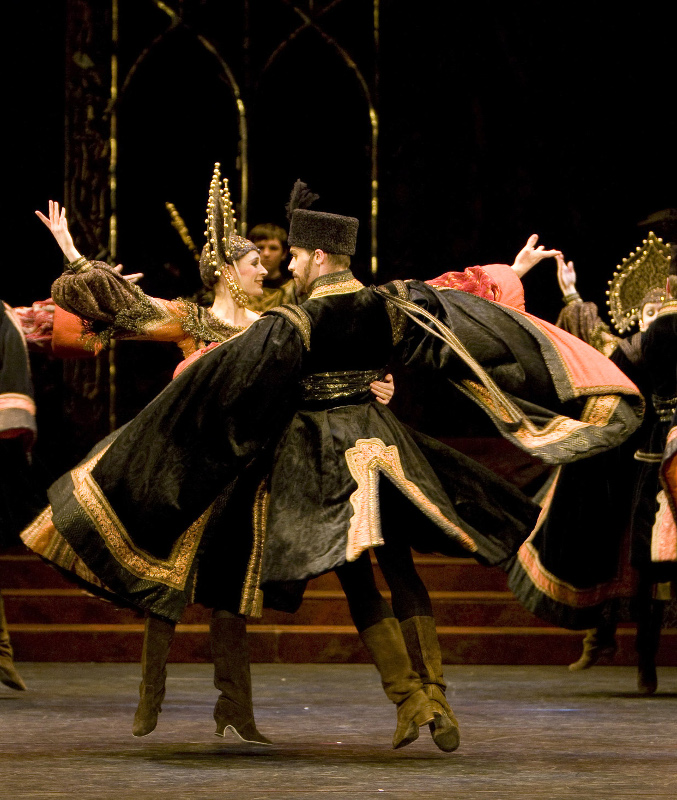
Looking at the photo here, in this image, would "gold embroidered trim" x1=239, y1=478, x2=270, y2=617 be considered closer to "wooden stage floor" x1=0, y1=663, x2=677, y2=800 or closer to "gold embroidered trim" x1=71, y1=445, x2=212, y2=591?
"gold embroidered trim" x1=71, y1=445, x2=212, y2=591

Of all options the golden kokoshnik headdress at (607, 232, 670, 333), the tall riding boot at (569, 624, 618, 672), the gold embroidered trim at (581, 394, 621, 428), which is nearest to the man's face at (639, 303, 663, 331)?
the golden kokoshnik headdress at (607, 232, 670, 333)

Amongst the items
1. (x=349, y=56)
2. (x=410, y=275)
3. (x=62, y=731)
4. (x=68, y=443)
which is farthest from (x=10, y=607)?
(x=349, y=56)

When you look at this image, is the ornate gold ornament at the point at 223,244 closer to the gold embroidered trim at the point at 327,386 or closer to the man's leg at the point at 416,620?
the gold embroidered trim at the point at 327,386

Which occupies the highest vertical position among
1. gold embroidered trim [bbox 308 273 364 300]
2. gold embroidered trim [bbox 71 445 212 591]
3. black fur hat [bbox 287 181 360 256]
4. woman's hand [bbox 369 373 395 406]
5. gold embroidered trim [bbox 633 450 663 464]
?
black fur hat [bbox 287 181 360 256]

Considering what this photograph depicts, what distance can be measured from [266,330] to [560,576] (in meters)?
1.93

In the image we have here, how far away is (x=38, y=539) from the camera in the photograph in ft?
12.0

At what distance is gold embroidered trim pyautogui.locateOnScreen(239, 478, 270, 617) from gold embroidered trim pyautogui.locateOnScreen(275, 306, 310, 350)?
1.23ft

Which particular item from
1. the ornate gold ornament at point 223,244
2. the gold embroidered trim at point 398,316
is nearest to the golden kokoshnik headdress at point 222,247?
the ornate gold ornament at point 223,244

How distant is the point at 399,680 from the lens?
3.32 m

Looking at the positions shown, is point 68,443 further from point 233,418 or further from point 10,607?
point 233,418

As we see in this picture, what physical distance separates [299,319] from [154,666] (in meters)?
0.94

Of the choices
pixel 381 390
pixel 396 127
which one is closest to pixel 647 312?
pixel 381 390

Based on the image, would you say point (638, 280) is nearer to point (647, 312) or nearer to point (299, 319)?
point (647, 312)

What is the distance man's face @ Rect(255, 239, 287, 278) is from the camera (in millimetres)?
5777
